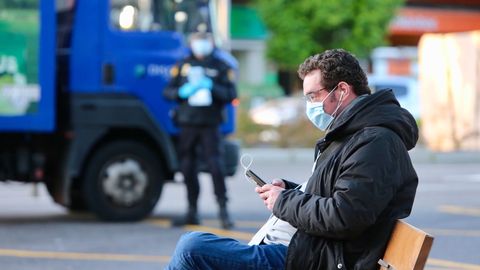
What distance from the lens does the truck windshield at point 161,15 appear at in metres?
11.0

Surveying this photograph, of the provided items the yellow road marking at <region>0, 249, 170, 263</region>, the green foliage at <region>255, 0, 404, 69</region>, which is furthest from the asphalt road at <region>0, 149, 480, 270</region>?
the green foliage at <region>255, 0, 404, 69</region>

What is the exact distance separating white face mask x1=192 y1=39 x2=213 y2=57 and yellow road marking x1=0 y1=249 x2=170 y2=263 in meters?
2.36

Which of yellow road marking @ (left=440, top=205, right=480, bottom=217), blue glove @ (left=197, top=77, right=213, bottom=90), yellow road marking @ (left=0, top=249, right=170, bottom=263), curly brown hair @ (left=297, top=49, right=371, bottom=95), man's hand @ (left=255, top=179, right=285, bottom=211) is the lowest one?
yellow road marking @ (left=440, top=205, right=480, bottom=217)

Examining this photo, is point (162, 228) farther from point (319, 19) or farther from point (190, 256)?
point (319, 19)

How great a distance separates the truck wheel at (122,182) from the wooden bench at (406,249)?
680cm

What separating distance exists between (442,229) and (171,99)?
305cm

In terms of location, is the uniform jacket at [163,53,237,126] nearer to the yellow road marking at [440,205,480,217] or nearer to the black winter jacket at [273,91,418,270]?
the yellow road marking at [440,205,480,217]

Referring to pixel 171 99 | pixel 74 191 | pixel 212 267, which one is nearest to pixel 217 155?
pixel 171 99

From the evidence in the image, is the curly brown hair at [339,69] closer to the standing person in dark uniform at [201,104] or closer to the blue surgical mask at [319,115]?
the blue surgical mask at [319,115]

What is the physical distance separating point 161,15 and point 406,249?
7471mm

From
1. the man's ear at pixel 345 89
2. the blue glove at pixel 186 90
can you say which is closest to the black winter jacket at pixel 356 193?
the man's ear at pixel 345 89

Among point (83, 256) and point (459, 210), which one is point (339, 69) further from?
point (459, 210)

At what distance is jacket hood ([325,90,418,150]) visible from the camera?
4371 millimetres

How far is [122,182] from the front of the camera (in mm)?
10938
